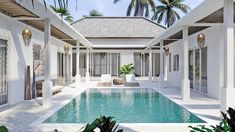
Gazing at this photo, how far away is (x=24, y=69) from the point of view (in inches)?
584

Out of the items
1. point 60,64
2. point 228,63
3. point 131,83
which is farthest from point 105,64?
point 228,63

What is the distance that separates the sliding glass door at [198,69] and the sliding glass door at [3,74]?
11244 millimetres

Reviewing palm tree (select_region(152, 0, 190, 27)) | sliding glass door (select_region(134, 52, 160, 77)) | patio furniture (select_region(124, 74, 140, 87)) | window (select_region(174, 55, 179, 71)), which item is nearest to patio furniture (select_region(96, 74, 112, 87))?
patio furniture (select_region(124, 74, 140, 87))

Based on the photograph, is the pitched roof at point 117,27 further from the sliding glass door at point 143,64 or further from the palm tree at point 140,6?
the palm tree at point 140,6

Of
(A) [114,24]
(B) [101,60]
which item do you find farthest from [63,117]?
(A) [114,24]

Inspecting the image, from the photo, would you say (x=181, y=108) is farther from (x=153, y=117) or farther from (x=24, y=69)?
(x=24, y=69)

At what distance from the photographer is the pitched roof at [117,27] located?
33750 mm

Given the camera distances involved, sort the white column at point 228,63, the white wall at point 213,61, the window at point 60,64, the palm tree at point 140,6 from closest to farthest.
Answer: the white column at point 228,63 < the white wall at point 213,61 < the window at point 60,64 < the palm tree at point 140,6

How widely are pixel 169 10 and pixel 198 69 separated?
3464 centimetres

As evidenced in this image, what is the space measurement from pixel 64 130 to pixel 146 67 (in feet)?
87.4

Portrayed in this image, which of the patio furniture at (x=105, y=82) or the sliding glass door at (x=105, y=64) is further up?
the sliding glass door at (x=105, y=64)

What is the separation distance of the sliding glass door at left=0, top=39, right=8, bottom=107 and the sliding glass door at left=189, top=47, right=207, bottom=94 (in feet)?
36.9

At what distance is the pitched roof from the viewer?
→ 1329 inches

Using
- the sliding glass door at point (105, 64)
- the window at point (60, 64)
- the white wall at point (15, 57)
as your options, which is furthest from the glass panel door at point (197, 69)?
the sliding glass door at point (105, 64)
